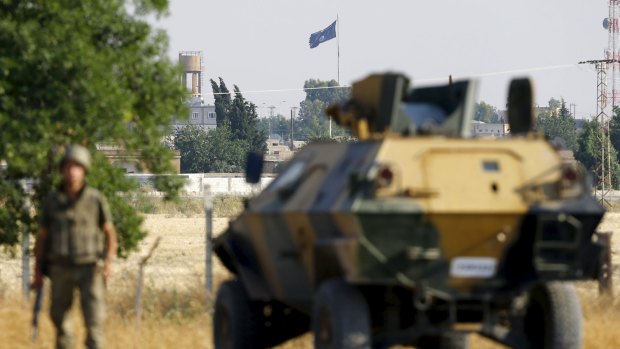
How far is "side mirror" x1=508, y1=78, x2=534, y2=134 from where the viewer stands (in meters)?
13.3

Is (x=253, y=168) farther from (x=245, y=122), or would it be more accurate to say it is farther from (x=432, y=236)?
(x=245, y=122)

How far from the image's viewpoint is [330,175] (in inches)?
482

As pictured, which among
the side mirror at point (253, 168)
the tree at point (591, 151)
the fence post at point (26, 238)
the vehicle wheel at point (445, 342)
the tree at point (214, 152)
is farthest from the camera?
the tree at point (214, 152)

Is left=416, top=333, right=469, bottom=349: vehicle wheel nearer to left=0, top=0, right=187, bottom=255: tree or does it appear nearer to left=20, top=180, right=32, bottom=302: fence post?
left=0, top=0, right=187, bottom=255: tree

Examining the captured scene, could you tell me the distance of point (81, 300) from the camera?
1261 centimetres

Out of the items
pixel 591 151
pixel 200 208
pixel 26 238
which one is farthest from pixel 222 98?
pixel 26 238

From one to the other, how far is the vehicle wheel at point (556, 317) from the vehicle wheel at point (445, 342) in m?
0.98

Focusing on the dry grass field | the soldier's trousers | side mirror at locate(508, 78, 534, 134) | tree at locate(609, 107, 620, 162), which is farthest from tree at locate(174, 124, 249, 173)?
the soldier's trousers

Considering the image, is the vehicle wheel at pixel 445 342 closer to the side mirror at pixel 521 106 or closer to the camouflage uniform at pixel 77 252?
the side mirror at pixel 521 106

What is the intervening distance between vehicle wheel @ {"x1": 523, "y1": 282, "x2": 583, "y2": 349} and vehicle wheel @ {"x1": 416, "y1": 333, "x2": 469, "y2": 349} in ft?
3.21

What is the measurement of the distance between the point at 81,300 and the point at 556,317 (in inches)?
146

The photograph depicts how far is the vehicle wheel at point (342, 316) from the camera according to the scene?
37.5 feet

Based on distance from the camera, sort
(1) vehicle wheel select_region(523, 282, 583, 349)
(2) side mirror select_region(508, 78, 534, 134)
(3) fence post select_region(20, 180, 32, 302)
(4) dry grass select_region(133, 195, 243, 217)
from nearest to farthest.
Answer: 1. (1) vehicle wheel select_region(523, 282, 583, 349)
2. (2) side mirror select_region(508, 78, 534, 134)
3. (3) fence post select_region(20, 180, 32, 302)
4. (4) dry grass select_region(133, 195, 243, 217)

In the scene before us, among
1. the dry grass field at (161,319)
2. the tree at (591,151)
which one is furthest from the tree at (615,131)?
the dry grass field at (161,319)
